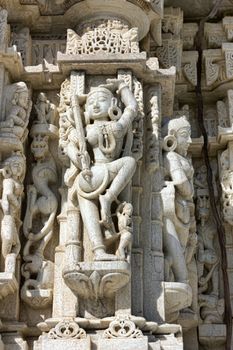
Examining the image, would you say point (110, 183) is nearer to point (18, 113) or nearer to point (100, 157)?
point (100, 157)

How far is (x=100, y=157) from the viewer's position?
6512 millimetres

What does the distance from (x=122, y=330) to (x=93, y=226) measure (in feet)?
2.92

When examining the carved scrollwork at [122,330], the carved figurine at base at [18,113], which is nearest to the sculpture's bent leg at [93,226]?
the carved scrollwork at [122,330]

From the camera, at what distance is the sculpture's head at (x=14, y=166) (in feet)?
21.9

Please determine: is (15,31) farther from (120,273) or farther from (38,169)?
(120,273)

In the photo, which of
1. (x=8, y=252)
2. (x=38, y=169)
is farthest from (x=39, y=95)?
(x=8, y=252)

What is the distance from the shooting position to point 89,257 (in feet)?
20.4

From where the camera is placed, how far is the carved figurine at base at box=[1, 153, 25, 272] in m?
6.36

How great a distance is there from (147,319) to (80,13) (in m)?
3.28

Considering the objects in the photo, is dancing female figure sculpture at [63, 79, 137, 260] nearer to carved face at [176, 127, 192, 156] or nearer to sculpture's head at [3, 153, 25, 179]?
sculpture's head at [3, 153, 25, 179]

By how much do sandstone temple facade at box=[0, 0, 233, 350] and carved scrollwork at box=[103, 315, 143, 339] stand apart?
10 mm

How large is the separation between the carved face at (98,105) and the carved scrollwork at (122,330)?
187 cm

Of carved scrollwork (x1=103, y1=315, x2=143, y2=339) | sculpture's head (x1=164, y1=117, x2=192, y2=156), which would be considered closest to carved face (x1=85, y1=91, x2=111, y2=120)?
sculpture's head (x1=164, y1=117, x2=192, y2=156)

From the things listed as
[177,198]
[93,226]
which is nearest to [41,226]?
[93,226]
